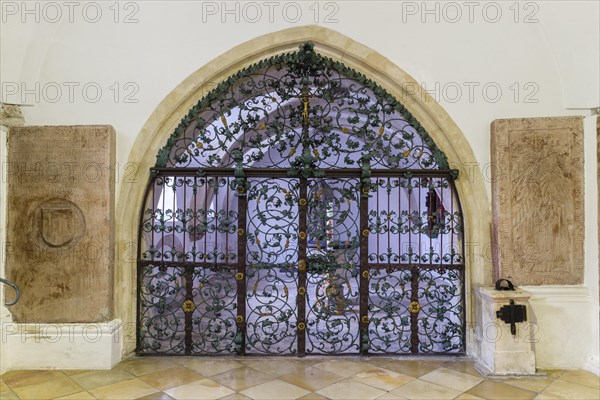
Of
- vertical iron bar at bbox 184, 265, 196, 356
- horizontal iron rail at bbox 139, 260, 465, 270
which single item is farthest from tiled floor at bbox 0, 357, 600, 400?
horizontal iron rail at bbox 139, 260, 465, 270

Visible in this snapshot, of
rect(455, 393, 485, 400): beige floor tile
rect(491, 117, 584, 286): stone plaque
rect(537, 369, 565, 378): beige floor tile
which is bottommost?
rect(537, 369, 565, 378): beige floor tile

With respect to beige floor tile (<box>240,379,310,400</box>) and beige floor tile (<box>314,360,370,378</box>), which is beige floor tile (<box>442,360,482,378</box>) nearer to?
beige floor tile (<box>314,360,370,378</box>)

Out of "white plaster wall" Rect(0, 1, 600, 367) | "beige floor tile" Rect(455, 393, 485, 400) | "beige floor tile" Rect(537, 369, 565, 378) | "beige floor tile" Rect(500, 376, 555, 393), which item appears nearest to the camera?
"beige floor tile" Rect(455, 393, 485, 400)

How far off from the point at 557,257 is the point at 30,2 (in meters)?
4.87

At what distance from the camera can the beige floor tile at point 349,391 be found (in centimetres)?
287

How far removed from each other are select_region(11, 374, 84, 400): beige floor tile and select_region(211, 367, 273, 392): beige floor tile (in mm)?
1015

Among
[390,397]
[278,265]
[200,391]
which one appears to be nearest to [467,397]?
[390,397]

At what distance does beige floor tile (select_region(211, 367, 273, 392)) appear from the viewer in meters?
3.05

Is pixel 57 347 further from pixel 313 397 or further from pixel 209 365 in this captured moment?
pixel 313 397

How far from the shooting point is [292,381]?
312 centimetres

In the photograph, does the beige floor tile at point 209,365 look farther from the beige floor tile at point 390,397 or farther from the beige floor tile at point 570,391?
the beige floor tile at point 570,391

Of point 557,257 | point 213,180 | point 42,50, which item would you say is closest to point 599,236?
point 557,257

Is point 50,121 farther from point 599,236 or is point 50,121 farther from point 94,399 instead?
point 599,236

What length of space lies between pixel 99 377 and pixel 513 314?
3.23m
